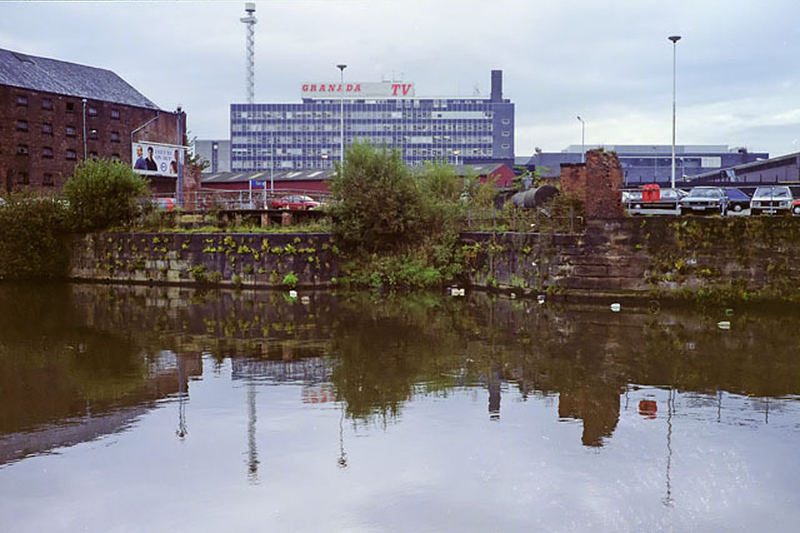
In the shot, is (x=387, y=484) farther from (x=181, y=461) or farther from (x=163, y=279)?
(x=163, y=279)

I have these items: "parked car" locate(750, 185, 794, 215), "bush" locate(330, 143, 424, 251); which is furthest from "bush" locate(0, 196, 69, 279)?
"parked car" locate(750, 185, 794, 215)

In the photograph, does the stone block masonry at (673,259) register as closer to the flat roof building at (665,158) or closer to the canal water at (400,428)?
the canal water at (400,428)

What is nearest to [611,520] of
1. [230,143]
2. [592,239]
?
[592,239]

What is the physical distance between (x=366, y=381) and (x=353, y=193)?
19.1 meters

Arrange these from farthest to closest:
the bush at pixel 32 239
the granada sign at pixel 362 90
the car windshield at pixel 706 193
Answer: the granada sign at pixel 362 90 < the bush at pixel 32 239 < the car windshield at pixel 706 193

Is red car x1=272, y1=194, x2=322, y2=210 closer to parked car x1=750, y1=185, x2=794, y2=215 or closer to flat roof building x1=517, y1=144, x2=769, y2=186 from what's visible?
parked car x1=750, y1=185, x2=794, y2=215

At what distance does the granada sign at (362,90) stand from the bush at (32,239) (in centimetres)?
9978

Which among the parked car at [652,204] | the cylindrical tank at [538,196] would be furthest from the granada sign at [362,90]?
the cylindrical tank at [538,196]

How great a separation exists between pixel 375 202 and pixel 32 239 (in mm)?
16159

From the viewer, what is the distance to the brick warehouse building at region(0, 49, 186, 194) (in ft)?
189

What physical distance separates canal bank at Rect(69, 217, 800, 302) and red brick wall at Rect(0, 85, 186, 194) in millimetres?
28542

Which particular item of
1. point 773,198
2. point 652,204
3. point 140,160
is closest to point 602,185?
point 652,204

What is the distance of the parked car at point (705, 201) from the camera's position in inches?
1164

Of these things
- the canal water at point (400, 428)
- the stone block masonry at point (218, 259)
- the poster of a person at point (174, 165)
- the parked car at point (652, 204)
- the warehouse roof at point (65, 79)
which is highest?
the warehouse roof at point (65, 79)
